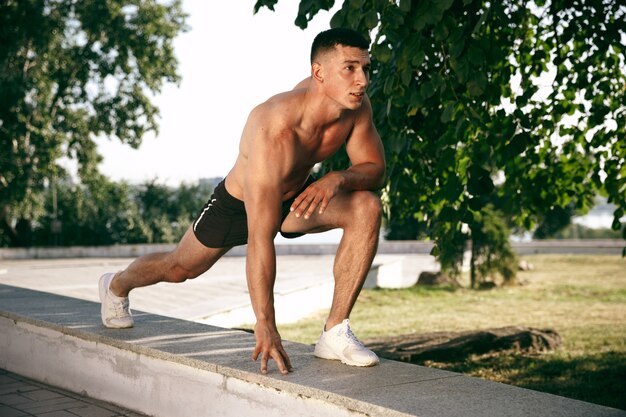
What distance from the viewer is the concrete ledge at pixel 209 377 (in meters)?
2.53

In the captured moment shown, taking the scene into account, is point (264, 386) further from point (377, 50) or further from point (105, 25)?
point (105, 25)

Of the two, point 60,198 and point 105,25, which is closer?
point 105,25

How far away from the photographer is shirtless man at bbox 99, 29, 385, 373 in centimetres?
304

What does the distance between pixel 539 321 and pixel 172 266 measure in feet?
22.8

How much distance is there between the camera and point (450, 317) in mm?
10000

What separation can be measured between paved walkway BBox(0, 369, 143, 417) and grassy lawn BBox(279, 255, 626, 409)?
10.3 feet

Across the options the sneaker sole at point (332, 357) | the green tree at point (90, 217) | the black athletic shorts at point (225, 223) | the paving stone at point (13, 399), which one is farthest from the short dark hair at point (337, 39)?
the green tree at point (90, 217)

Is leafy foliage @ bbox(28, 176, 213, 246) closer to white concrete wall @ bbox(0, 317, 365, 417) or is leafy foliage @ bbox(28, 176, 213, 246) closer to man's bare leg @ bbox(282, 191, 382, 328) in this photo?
white concrete wall @ bbox(0, 317, 365, 417)

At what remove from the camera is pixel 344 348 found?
10.6 ft

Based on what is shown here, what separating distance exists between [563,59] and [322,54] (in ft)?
13.3

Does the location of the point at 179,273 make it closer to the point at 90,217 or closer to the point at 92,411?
the point at 92,411

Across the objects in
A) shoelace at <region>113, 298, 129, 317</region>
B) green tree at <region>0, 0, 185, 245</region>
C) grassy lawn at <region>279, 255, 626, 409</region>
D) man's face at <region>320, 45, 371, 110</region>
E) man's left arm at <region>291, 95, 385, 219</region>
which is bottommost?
grassy lawn at <region>279, 255, 626, 409</region>

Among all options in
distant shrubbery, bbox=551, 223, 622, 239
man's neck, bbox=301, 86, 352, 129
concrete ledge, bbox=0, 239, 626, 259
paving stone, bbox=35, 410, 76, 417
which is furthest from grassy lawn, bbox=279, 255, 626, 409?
distant shrubbery, bbox=551, 223, 622, 239

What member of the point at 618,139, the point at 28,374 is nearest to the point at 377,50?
the point at 28,374
